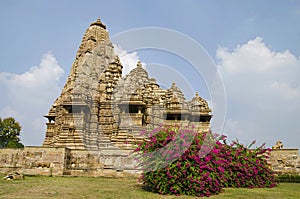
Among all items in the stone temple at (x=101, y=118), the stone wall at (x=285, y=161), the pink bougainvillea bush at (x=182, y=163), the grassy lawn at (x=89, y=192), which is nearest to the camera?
the grassy lawn at (x=89, y=192)

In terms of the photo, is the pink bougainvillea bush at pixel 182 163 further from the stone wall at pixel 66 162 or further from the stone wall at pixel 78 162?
the stone wall at pixel 66 162

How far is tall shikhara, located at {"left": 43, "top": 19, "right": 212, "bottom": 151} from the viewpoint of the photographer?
76.7 feet

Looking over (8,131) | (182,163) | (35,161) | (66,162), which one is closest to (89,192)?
(182,163)

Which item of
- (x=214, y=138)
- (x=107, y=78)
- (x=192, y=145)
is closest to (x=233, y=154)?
(x=214, y=138)

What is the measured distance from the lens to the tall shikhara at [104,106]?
76.7 feet

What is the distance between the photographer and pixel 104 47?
30281mm

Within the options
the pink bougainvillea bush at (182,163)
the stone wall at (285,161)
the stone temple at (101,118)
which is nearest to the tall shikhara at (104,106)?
the stone temple at (101,118)

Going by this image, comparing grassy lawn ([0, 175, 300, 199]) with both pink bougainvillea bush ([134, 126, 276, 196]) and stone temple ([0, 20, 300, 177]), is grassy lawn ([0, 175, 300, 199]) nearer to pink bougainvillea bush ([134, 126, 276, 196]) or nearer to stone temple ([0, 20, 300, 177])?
pink bougainvillea bush ([134, 126, 276, 196])

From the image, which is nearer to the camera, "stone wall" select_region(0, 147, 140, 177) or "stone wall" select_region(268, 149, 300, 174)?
"stone wall" select_region(0, 147, 140, 177)

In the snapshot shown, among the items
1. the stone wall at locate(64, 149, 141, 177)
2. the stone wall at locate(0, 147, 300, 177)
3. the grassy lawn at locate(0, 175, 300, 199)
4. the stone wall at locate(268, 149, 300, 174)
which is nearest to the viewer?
the grassy lawn at locate(0, 175, 300, 199)

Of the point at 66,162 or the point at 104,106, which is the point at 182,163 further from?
the point at 104,106

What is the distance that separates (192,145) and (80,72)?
20.4 m

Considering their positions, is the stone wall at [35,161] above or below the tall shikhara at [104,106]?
below

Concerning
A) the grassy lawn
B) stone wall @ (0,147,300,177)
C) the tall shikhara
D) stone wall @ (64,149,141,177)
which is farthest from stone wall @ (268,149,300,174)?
stone wall @ (64,149,141,177)
